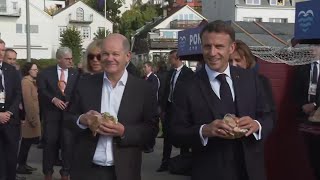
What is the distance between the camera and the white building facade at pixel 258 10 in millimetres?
63125

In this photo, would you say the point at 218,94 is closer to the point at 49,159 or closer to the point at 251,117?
the point at 251,117

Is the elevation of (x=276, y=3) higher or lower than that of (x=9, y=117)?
higher

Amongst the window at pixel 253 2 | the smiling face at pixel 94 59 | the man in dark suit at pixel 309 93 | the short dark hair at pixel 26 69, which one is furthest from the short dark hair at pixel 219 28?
the window at pixel 253 2

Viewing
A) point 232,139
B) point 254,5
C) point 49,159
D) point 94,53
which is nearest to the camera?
point 232,139

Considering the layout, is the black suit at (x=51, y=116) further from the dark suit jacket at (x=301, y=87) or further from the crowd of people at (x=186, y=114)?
the dark suit jacket at (x=301, y=87)

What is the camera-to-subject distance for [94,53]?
17.5 feet

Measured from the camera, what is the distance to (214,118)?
3.51 metres

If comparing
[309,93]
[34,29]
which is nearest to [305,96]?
[309,93]

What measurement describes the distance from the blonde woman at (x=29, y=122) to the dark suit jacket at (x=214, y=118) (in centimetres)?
565

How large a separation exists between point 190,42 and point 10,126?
288 cm

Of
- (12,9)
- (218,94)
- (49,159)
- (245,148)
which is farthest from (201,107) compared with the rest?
(12,9)

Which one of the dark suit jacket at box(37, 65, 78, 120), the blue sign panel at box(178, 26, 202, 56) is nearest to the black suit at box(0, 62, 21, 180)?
the dark suit jacket at box(37, 65, 78, 120)

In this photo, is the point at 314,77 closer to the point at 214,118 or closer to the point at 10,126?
the point at 214,118

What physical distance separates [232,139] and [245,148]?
0.33ft
